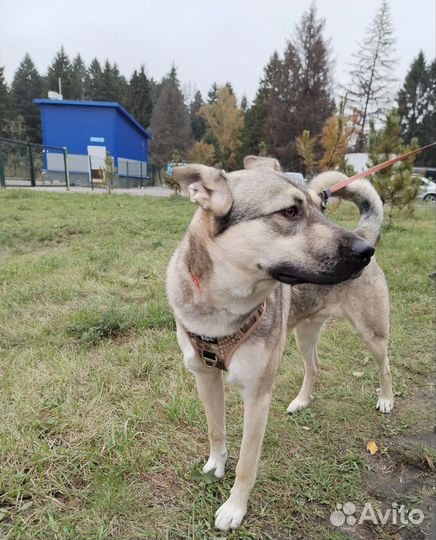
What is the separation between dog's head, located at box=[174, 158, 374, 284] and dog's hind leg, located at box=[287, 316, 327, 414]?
54.4 inches

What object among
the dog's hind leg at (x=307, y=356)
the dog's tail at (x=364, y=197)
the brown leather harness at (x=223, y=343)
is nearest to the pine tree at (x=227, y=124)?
the dog's tail at (x=364, y=197)

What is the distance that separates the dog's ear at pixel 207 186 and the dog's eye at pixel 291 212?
304 millimetres

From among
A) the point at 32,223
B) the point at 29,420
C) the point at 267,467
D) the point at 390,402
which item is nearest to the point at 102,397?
the point at 29,420

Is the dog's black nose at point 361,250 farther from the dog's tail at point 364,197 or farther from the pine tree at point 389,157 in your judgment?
the pine tree at point 389,157

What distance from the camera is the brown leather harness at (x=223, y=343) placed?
2.16 metres

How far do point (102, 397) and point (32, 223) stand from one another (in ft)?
25.1

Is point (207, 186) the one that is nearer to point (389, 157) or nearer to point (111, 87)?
point (389, 157)

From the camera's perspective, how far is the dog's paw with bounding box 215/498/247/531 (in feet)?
7.31

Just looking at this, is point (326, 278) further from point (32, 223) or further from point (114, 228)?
point (32, 223)

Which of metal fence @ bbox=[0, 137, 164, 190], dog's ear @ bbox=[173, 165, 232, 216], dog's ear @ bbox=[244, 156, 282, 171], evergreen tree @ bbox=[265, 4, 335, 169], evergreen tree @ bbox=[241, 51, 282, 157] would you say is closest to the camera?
dog's ear @ bbox=[173, 165, 232, 216]

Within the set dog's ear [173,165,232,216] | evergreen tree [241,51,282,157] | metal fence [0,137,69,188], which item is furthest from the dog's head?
evergreen tree [241,51,282,157]

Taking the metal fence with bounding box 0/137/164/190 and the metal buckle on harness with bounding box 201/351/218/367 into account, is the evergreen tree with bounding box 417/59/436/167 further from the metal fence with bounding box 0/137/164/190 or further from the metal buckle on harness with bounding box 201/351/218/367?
the metal buckle on harness with bounding box 201/351/218/367

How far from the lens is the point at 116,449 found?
2.56 metres

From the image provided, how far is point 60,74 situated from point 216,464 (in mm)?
76809
